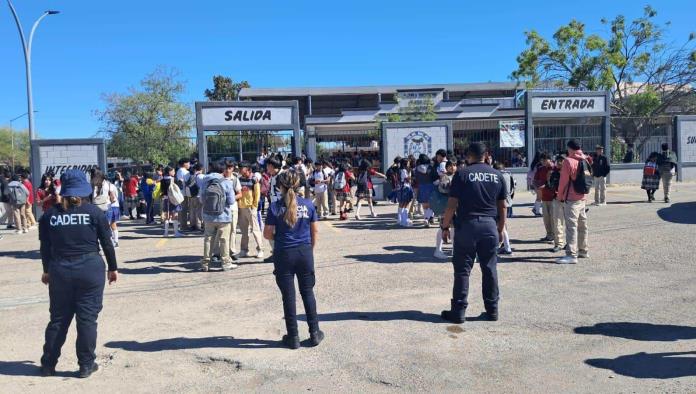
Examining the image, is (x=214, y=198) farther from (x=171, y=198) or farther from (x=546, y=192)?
(x=546, y=192)

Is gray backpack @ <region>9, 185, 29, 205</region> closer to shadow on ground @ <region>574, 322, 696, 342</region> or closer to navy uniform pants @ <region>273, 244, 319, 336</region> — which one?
navy uniform pants @ <region>273, 244, 319, 336</region>

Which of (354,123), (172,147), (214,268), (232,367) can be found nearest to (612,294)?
(232,367)

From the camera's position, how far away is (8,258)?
→ 10805mm

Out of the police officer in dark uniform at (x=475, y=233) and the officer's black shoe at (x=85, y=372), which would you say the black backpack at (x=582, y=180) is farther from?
the officer's black shoe at (x=85, y=372)

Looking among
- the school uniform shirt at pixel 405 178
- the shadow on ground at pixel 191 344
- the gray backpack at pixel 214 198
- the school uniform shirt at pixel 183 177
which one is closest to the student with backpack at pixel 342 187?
the school uniform shirt at pixel 405 178

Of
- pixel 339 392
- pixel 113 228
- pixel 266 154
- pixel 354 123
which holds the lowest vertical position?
pixel 339 392

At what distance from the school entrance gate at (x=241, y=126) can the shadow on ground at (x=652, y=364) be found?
49.1 ft

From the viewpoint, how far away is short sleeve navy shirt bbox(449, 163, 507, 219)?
5.91m

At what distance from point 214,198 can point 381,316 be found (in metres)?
3.52

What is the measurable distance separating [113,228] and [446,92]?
1781 inches

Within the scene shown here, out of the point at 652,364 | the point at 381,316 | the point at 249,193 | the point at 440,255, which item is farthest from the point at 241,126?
the point at 652,364

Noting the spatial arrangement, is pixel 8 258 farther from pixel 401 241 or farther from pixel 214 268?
pixel 401 241

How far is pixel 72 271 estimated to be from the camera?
465 cm

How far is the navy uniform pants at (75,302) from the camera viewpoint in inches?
183
